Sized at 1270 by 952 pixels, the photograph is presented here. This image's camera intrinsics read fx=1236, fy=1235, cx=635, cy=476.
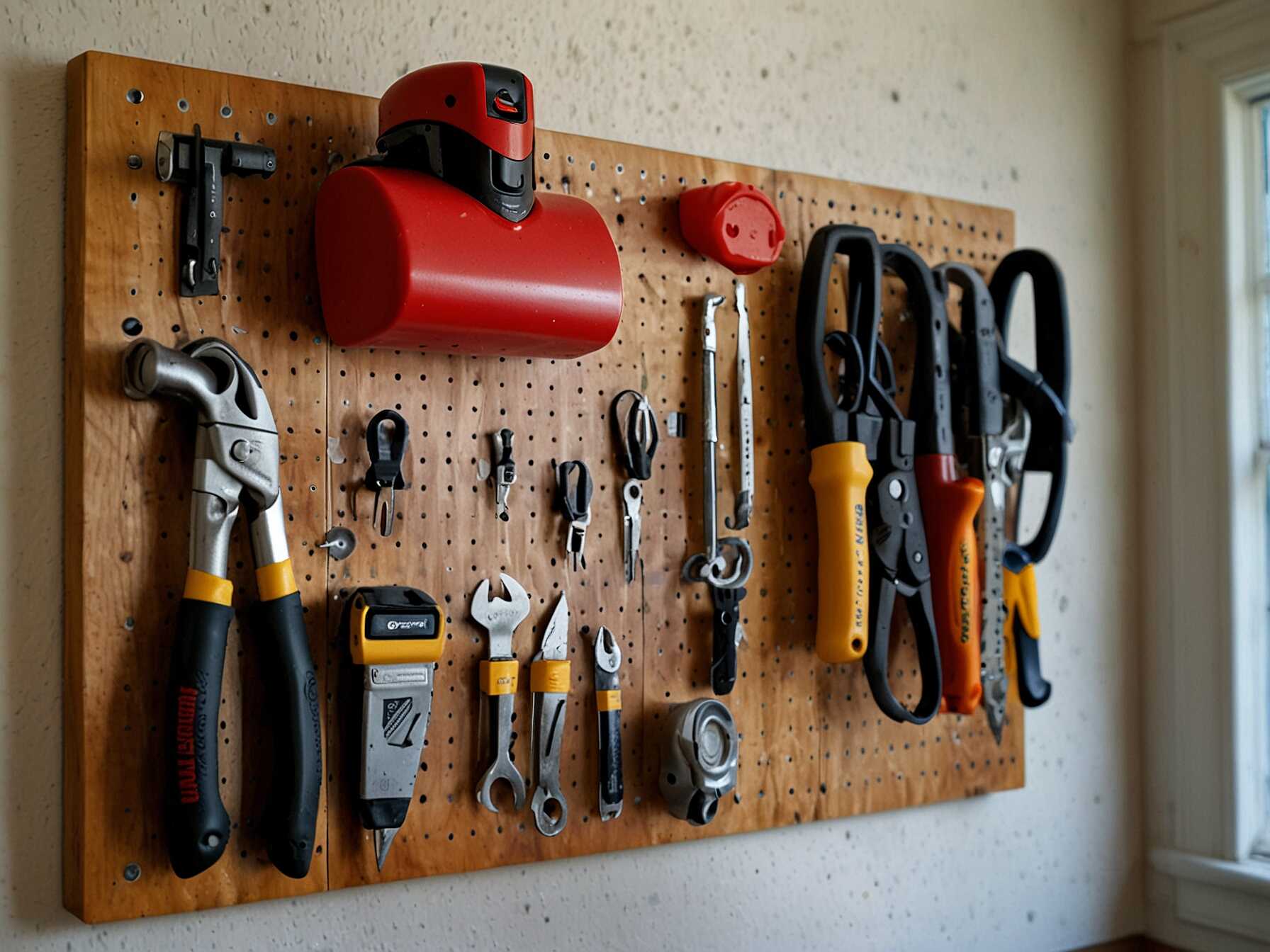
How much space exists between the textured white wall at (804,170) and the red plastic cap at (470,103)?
6.3 inches

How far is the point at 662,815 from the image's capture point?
1.55m

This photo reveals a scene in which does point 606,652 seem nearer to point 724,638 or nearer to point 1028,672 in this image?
point 724,638

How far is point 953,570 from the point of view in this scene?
1716 mm

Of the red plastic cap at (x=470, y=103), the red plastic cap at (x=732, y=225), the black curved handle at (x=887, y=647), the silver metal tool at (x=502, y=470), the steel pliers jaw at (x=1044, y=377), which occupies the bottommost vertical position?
the black curved handle at (x=887, y=647)

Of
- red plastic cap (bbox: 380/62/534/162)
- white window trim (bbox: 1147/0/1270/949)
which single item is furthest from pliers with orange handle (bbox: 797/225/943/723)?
white window trim (bbox: 1147/0/1270/949)

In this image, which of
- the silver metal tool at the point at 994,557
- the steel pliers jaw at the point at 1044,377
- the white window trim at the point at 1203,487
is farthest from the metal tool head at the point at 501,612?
the white window trim at the point at 1203,487

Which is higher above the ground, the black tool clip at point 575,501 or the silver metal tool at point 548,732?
the black tool clip at point 575,501

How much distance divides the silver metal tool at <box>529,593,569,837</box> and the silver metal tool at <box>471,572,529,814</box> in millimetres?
25

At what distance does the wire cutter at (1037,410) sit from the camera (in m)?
1.83

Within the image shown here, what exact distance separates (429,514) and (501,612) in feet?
0.46

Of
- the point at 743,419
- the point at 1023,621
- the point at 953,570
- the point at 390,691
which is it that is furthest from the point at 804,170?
the point at 390,691

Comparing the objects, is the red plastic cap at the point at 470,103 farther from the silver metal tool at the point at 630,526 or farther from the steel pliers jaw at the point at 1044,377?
the steel pliers jaw at the point at 1044,377

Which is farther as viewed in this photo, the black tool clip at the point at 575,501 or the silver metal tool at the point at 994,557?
the silver metal tool at the point at 994,557

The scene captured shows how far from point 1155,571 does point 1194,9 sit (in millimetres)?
950
